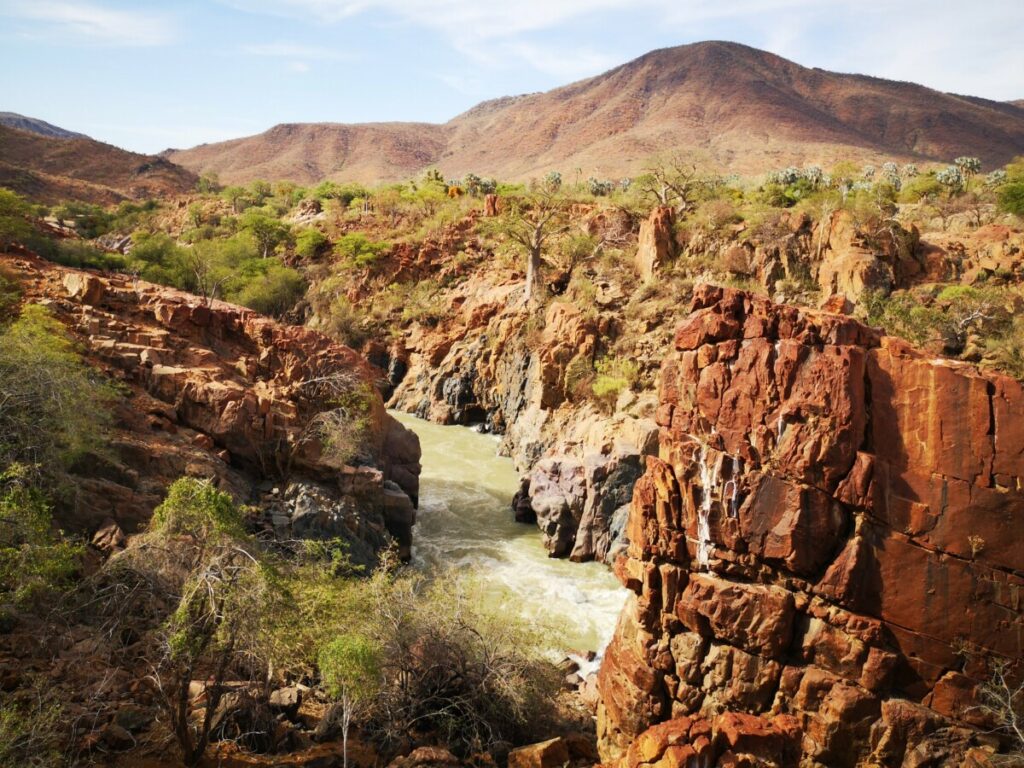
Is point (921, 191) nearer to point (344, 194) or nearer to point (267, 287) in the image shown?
point (267, 287)

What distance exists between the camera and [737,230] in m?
26.8

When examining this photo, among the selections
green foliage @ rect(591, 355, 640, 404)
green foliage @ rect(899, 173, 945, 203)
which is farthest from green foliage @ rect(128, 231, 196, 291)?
green foliage @ rect(899, 173, 945, 203)

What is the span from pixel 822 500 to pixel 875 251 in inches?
709

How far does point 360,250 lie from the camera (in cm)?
3803

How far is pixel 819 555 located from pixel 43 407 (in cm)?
1173

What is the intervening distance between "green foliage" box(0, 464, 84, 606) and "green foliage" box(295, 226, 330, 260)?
3331 cm

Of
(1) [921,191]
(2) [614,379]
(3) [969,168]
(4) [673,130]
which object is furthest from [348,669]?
(4) [673,130]

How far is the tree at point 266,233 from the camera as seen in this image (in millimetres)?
40797

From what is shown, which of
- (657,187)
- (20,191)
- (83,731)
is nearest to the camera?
(83,731)

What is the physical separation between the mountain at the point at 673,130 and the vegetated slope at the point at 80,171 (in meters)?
32.2

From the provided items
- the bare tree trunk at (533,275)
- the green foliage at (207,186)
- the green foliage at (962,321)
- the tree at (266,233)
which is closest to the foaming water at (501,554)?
the bare tree trunk at (533,275)

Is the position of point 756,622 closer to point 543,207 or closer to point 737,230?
point 737,230

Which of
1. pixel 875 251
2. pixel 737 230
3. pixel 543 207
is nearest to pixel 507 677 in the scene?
pixel 875 251

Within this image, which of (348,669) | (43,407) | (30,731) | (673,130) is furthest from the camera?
(673,130)
